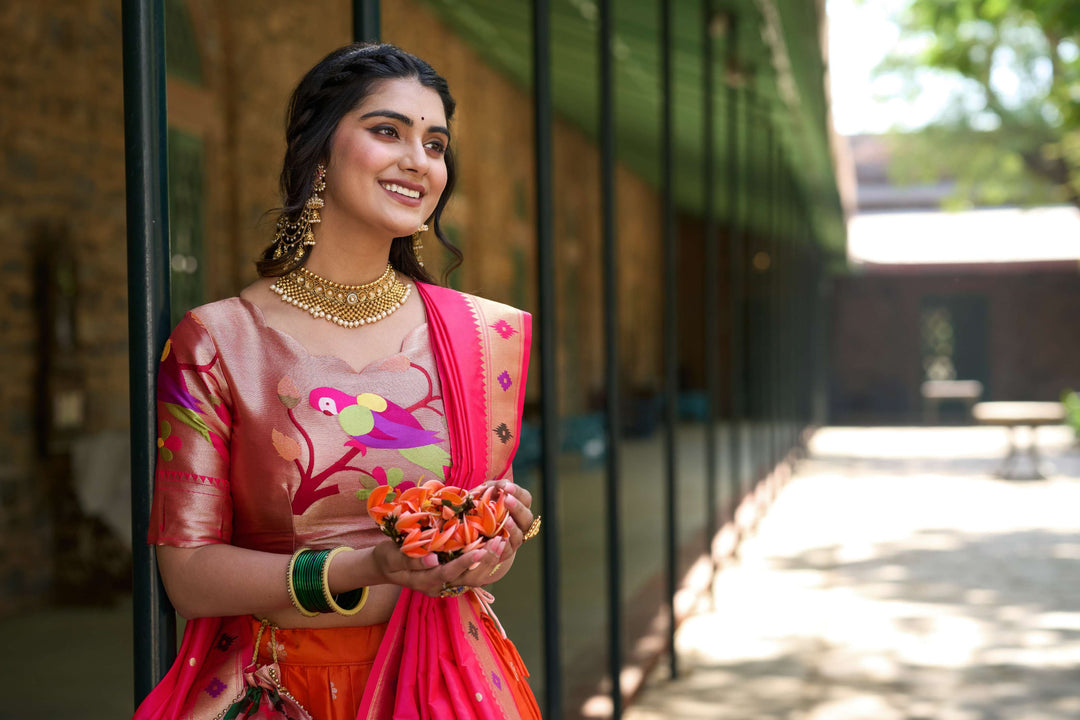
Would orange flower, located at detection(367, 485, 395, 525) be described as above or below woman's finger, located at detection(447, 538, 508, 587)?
above

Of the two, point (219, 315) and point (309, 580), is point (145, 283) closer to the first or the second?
point (219, 315)

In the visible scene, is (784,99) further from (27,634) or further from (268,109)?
(27,634)

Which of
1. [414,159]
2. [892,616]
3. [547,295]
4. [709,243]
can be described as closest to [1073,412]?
[892,616]

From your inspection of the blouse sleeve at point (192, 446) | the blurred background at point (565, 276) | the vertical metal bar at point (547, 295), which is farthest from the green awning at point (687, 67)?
the blouse sleeve at point (192, 446)

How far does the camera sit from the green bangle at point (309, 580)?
1173mm

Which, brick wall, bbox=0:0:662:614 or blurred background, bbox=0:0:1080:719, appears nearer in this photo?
blurred background, bbox=0:0:1080:719

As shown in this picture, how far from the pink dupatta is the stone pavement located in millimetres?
2691

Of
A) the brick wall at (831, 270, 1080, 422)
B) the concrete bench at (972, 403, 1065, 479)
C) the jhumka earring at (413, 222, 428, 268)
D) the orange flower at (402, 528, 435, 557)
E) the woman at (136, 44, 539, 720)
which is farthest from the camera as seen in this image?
the brick wall at (831, 270, 1080, 422)

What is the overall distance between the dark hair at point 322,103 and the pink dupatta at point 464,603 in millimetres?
179

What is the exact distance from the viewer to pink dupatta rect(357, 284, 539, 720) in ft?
4.08

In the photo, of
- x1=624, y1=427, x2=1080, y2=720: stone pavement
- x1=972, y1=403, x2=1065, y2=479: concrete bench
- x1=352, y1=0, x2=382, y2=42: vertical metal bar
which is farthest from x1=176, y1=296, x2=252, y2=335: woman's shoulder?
x1=972, y1=403, x2=1065, y2=479: concrete bench

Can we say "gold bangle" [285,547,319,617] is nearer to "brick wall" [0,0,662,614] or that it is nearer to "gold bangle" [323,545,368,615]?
"gold bangle" [323,545,368,615]

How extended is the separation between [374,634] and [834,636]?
3990mm

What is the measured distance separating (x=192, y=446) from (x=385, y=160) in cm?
37
